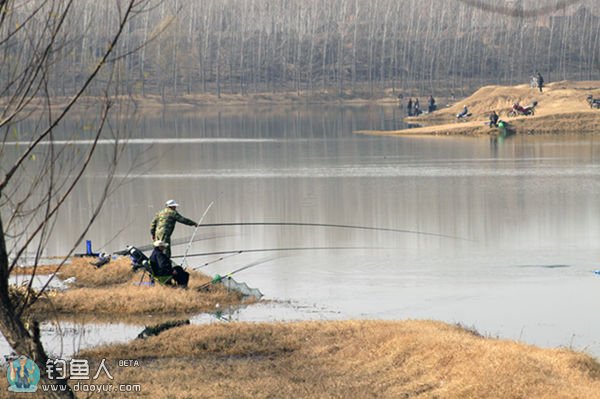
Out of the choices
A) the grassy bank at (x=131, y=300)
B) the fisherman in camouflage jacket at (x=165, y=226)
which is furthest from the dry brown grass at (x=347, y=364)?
the fisherman in camouflage jacket at (x=165, y=226)

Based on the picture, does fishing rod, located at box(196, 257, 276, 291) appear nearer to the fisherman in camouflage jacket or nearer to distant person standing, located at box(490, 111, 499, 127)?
the fisherman in camouflage jacket

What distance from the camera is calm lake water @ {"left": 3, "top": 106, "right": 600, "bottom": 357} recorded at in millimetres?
19719

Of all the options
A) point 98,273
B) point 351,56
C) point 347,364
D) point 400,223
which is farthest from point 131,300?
point 351,56

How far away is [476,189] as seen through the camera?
39.9 meters

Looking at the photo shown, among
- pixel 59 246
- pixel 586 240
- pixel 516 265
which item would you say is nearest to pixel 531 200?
pixel 586 240

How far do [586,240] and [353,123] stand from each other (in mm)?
65060

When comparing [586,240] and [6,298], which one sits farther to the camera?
[586,240]

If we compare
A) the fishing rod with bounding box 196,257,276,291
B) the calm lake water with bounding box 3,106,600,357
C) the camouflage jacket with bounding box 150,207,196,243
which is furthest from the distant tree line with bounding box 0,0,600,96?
the camouflage jacket with bounding box 150,207,196,243

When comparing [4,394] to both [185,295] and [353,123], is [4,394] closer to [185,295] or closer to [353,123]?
[185,295]

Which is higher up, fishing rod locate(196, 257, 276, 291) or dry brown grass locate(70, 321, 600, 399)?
dry brown grass locate(70, 321, 600, 399)

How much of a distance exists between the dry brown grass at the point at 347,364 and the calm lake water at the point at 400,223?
9.12 feet

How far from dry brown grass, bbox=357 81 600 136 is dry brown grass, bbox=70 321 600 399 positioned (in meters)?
59.9

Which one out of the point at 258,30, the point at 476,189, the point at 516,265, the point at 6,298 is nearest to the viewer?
the point at 6,298

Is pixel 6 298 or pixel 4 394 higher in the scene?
pixel 6 298
